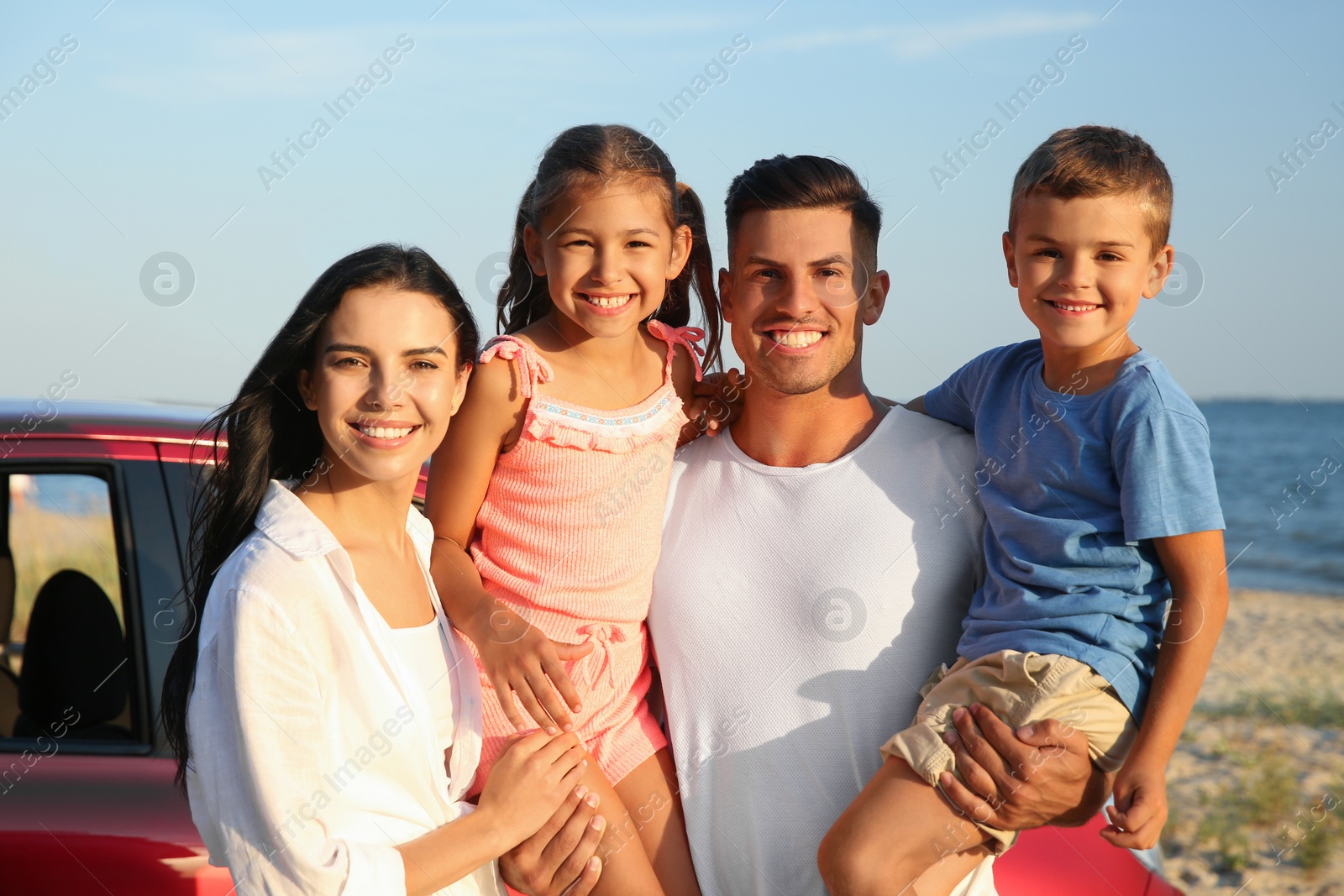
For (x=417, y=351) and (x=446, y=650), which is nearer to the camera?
(x=417, y=351)

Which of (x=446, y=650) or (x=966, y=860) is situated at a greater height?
(x=446, y=650)

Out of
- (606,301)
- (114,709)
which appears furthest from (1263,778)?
(114,709)

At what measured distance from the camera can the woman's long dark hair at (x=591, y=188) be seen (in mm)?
2518

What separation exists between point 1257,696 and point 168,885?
10532 mm

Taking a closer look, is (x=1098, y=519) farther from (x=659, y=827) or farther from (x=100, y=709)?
(x=100, y=709)

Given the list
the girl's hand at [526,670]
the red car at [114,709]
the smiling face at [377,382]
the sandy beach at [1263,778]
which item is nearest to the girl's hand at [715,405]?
the red car at [114,709]

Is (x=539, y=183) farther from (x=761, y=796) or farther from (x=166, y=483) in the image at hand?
(x=761, y=796)

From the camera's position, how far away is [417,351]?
199cm

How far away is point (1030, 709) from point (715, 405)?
3.79 feet

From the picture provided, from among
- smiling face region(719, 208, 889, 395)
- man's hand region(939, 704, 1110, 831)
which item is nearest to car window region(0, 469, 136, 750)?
smiling face region(719, 208, 889, 395)

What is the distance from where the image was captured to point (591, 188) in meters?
2.50

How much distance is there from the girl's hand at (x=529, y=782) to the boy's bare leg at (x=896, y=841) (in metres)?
0.56

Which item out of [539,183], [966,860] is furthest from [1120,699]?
[539,183]

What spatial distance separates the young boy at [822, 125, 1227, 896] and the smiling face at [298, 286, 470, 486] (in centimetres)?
117
